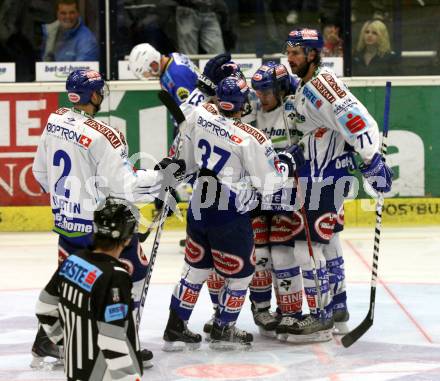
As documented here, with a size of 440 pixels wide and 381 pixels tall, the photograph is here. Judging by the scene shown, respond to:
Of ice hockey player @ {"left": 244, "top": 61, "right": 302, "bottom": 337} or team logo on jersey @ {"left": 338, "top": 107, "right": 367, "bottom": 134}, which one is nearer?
team logo on jersey @ {"left": 338, "top": 107, "right": 367, "bottom": 134}

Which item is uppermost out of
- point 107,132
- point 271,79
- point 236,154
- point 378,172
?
point 271,79

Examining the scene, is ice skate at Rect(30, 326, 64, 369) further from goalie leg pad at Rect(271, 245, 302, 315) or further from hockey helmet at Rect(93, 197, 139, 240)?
hockey helmet at Rect(93, 197, 139, 240)

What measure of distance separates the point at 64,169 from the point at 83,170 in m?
0.10

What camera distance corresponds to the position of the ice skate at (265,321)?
634 centimetres

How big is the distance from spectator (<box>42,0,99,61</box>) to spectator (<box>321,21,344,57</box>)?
6.61 ft

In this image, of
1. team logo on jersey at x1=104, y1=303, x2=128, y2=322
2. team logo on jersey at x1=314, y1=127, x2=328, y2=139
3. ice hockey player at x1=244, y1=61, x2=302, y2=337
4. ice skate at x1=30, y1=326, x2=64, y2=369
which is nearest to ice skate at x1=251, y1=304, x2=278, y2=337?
ice hockey player at x1=244, y1=61, x2=302, y2=337

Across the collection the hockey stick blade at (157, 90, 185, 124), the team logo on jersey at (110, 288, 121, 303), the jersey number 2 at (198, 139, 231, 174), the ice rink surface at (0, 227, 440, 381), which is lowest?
the ice rink surface at (0, 227, 440, 381)

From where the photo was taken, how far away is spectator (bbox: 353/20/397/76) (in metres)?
10.1

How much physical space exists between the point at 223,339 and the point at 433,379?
1.19m

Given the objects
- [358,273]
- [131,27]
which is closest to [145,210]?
[131,27]

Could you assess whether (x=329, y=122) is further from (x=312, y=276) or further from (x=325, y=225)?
(x=312, y=276)

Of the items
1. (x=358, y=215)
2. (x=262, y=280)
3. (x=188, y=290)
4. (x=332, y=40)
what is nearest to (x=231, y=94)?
(x=188, y=290)

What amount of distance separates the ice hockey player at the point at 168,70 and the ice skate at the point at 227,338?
2462 mm

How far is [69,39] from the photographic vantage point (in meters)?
10.1
